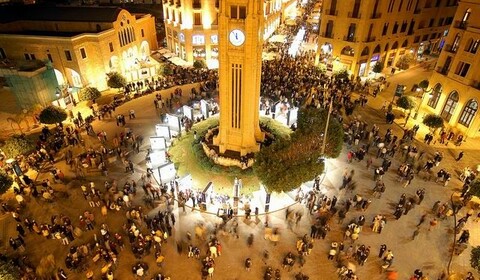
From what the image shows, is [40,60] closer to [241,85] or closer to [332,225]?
[241,85]

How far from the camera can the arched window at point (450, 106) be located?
127 ft

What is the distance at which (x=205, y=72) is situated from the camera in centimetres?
5203

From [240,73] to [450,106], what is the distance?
91.8ft

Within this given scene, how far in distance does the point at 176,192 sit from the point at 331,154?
1390 cm

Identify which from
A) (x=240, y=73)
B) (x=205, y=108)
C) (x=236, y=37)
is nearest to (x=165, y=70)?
(x=205, y=108)

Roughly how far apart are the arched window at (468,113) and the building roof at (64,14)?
4874 cm

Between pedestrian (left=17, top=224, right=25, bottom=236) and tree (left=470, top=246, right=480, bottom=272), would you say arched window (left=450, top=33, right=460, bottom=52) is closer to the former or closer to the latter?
tree (left=470, top=246, right=480, bottom=272)

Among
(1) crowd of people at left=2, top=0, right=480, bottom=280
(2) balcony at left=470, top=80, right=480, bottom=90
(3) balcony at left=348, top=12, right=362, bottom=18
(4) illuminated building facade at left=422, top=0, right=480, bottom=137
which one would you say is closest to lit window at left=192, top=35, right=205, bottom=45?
(1) crowd of people at left=2, top=0, right=480, bottom=280

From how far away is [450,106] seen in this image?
130 ft

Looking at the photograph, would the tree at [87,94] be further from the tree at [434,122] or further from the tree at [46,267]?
the tree at [434,122]

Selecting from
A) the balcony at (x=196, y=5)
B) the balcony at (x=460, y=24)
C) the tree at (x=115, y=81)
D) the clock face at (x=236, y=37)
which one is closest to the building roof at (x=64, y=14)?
the tree at (x=115, y=81)

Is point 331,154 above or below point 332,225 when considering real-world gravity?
above

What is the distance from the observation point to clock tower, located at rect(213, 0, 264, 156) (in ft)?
86.2

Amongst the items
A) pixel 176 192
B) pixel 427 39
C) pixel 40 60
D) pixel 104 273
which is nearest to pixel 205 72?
pixel 40 60
